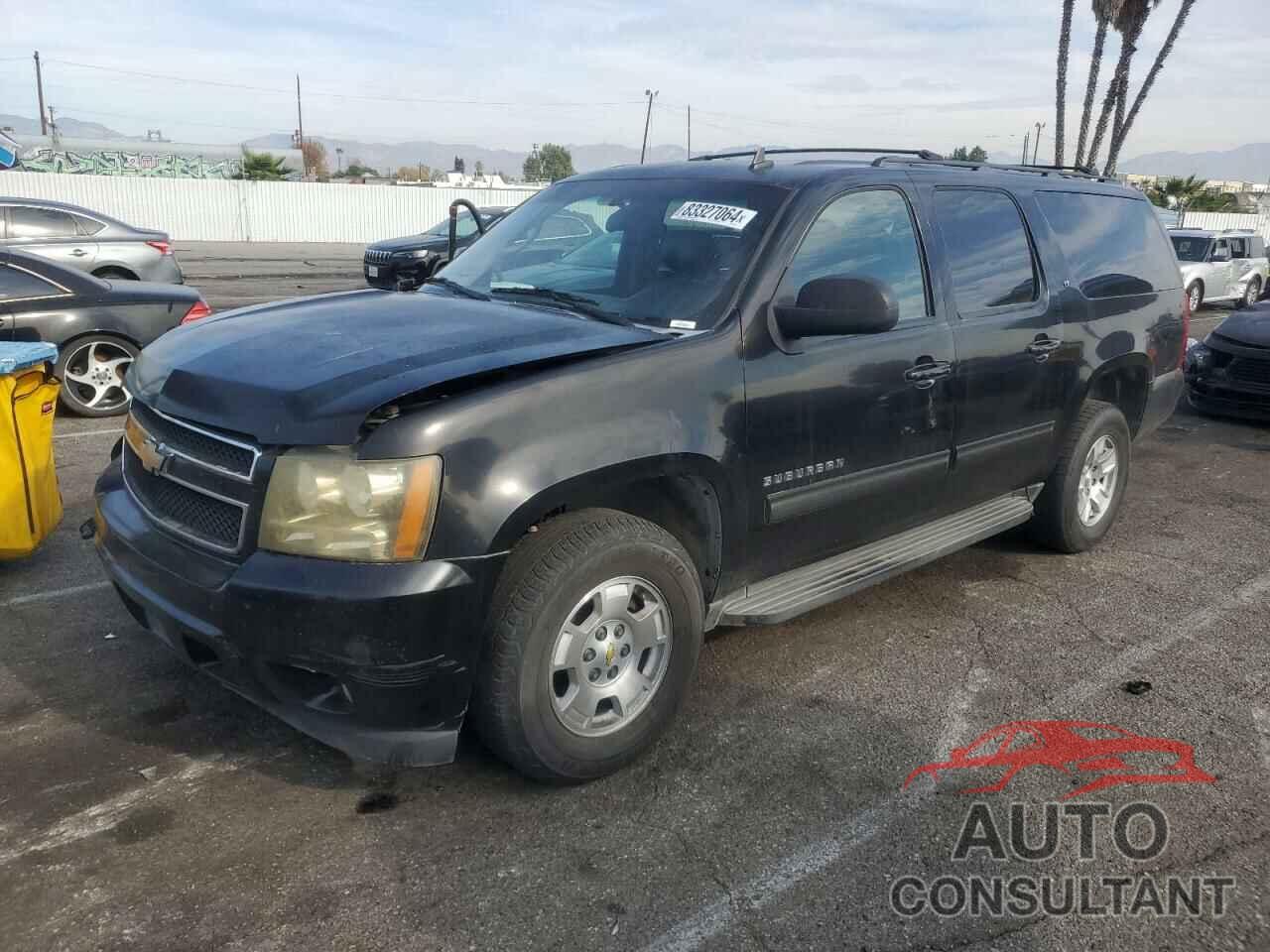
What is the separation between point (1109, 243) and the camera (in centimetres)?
539

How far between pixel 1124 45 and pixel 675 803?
2981 centimetres

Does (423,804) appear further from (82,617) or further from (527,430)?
(82,617)

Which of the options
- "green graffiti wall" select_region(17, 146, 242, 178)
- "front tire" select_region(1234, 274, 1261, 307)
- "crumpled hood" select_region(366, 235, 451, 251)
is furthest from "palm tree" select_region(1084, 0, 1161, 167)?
"green graffiti wall" select_region(17, 146, 242, 178)

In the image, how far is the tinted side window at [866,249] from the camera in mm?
3717

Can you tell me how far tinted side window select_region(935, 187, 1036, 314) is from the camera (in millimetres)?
4348

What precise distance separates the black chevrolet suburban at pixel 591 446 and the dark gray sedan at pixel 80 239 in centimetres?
1018

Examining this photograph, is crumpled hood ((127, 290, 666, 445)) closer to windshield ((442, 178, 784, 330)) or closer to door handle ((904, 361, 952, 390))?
windshield ((442, 178, 784, 330))

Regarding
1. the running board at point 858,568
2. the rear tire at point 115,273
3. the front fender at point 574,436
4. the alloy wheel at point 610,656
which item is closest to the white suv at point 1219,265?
the running board at point 858,568

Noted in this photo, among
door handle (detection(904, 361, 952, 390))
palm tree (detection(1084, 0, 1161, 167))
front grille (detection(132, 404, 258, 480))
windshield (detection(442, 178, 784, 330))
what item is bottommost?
front grille (detection(132, 404, 258, 480))

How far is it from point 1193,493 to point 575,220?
497cm

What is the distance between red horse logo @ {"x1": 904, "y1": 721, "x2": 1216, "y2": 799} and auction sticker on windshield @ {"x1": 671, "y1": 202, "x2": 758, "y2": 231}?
200cm

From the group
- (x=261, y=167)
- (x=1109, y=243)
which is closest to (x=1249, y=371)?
(x=1109, y=243)

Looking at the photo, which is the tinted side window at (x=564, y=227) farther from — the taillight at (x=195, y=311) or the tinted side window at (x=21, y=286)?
the tinted side window at (x=21, y=286)

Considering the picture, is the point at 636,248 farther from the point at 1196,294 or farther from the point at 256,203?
the point at 256,203
